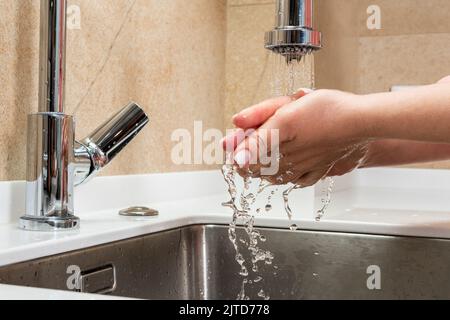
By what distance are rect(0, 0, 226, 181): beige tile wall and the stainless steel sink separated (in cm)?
16

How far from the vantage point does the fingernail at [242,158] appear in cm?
63

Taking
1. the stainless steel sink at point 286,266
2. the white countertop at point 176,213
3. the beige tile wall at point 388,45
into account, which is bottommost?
the stainless steel sink at point 286,266

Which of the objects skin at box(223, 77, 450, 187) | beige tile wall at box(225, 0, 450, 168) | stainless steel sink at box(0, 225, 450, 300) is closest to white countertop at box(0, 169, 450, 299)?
stainless steel sink at box(0, 225, 450, 300)

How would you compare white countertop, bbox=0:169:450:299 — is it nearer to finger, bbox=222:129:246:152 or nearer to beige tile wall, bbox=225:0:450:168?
finger, bbox=222:129:246:152

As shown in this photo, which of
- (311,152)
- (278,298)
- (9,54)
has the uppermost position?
(9,54)

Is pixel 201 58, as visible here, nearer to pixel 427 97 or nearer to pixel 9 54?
pixel 9 54

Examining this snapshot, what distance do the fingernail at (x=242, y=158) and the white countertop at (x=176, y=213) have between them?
0.15 m

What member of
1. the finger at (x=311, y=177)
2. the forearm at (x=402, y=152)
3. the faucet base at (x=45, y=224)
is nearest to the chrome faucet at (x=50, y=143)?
the faucet base at (x=45, y=224)

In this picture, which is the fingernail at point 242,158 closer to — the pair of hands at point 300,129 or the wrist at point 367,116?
the pair of hands at point 300,129

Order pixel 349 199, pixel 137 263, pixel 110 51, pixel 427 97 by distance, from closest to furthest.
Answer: pixel 427 97, pixel 137 263, pixel 110 51, pixel 349 199

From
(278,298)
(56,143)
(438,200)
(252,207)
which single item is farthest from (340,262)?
(438,200)

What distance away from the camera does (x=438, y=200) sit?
1193 mm

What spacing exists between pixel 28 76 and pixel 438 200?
0.75 meters

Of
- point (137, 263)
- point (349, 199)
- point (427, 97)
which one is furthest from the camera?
point (349, 199)
